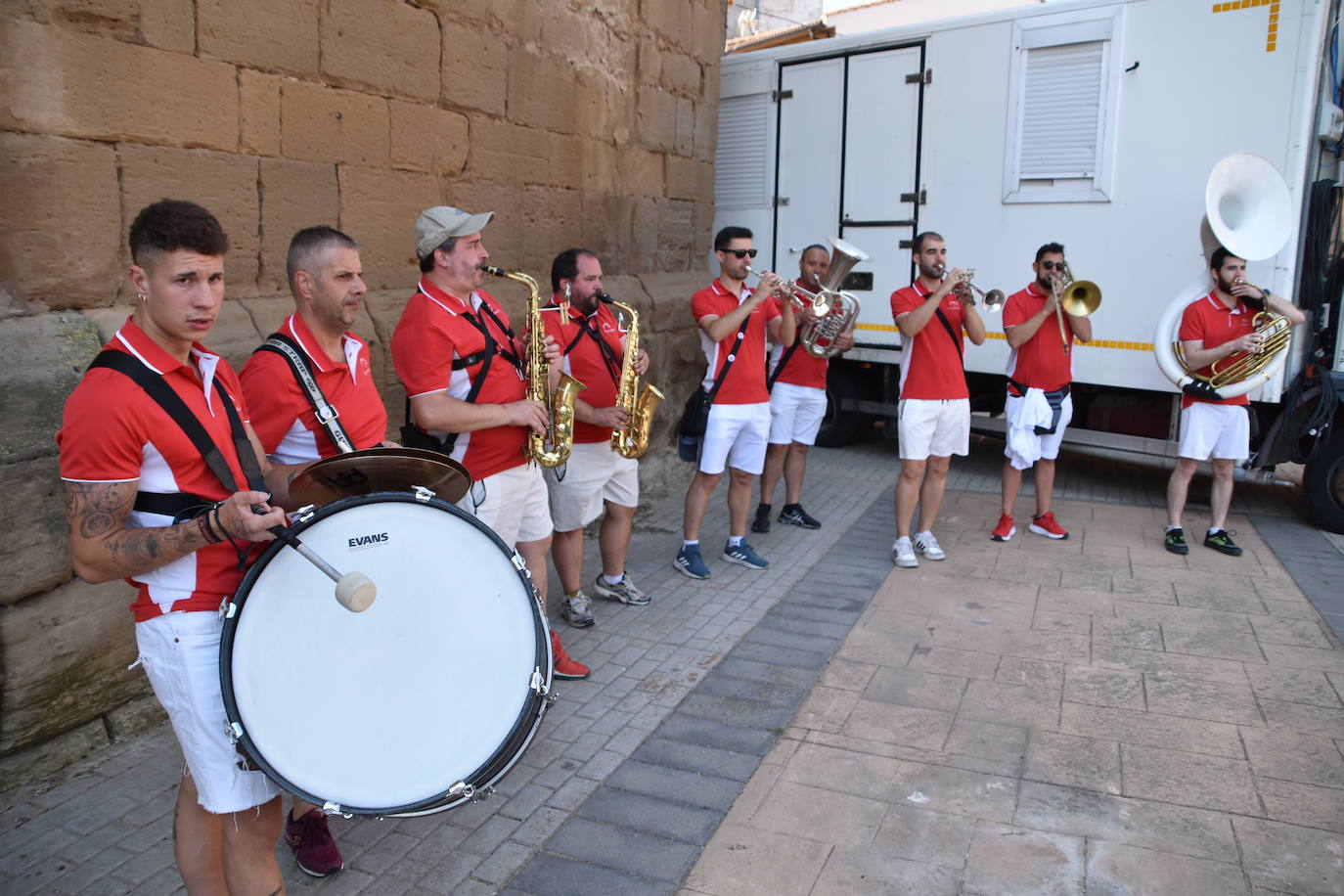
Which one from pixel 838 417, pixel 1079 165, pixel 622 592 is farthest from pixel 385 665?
pixel 838 417

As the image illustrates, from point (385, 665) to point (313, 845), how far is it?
1.04 m

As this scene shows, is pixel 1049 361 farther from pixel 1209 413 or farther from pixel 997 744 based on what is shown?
pixel 997 744

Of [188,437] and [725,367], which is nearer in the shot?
[188,437]

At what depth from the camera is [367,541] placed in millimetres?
2195

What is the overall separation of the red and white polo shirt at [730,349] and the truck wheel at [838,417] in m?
3.56

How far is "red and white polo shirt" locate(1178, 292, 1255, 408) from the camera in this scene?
580cm

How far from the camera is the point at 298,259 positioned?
9.30 feet

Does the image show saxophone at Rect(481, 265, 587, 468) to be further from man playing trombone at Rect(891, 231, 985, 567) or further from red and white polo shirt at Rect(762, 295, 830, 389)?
red and white polo shirt at Rect(762, 295, 830, 389)

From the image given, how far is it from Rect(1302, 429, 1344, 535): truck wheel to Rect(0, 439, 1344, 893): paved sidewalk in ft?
2.68

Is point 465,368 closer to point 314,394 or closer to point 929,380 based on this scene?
point 314,394

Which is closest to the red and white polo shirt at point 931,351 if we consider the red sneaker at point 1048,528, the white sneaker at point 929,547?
the white sneaker at point 929,547

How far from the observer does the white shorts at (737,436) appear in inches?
215

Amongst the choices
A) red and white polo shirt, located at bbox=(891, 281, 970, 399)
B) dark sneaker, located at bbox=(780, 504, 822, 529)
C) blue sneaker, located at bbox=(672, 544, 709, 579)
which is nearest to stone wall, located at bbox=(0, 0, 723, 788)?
blue sneaker, located at bbox=(672, 544, 709, 579)

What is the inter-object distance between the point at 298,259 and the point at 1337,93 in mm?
6685
